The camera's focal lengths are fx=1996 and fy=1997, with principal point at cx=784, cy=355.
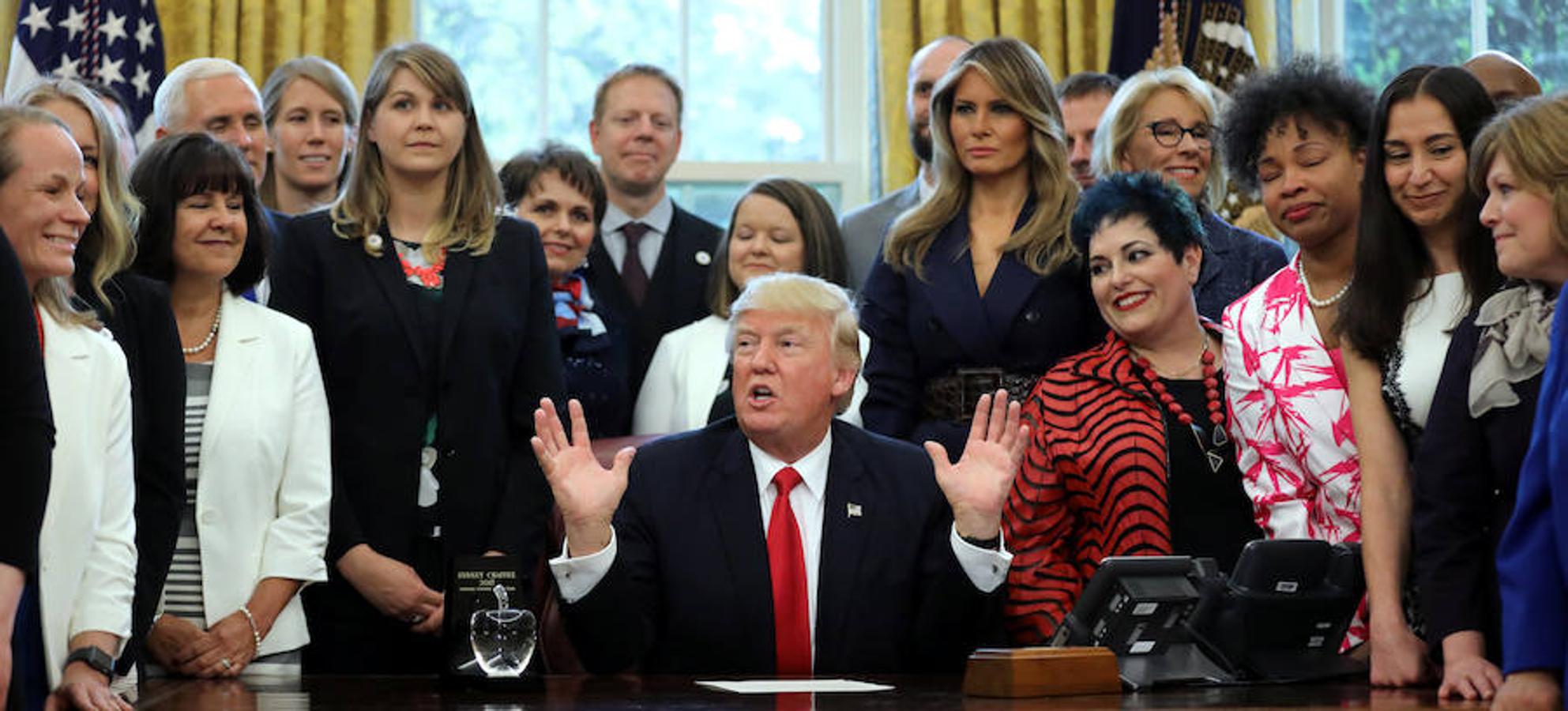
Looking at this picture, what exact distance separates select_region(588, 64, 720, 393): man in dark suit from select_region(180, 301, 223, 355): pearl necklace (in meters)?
1.25

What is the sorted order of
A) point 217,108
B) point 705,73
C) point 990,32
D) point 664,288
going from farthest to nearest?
point 705,73 → point 990,32 → point 664,288 → point 217,108

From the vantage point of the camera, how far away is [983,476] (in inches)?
135

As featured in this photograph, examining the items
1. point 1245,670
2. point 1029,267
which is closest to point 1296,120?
point 1029,267

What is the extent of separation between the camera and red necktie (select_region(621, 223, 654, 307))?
509 cm

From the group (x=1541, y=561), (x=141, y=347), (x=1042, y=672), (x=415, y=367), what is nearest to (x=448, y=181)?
(x=415, y=367)

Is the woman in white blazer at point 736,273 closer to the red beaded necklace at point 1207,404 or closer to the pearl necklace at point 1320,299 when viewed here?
the red beaded necklace at point 1207,404

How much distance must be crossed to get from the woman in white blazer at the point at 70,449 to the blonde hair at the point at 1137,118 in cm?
236

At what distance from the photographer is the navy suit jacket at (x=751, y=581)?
3.47 meters

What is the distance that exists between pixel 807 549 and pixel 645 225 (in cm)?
183

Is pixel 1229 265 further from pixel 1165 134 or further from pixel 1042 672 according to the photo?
pixel 1042 672

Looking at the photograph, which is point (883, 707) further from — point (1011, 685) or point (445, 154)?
point (445, 154)

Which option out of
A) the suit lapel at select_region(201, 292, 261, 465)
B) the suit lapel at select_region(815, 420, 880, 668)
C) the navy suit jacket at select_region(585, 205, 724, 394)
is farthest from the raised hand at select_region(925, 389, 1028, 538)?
the navy suit jacket at select_region(585, 205, 724, 394)

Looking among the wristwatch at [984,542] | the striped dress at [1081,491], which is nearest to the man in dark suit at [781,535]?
the wristwatch at [984,542]

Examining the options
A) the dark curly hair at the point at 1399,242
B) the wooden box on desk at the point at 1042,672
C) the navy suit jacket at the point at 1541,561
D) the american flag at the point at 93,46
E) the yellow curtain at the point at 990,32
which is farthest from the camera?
the yellow curtain at the point at 990,32
